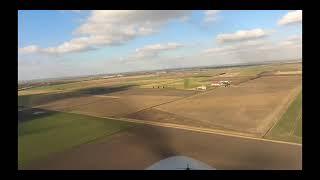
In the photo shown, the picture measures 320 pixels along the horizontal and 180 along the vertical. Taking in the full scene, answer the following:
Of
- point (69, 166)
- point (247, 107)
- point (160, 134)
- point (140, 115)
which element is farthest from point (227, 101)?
point (69, 166)

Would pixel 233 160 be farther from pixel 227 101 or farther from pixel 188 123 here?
pixel 227 101

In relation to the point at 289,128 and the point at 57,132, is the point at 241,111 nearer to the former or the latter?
the point at 289,128

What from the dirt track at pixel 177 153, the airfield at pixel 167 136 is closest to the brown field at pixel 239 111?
the airfield at pixel 167 136

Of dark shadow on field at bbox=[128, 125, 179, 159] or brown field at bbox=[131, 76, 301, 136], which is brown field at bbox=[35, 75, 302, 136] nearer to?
brown field at bbox=[131, 76, 301, 136]

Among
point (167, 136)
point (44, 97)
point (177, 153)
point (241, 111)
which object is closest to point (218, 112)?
point (241, 111)

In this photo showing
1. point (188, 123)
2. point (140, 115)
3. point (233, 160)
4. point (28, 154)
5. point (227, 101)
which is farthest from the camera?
point (227, 101)

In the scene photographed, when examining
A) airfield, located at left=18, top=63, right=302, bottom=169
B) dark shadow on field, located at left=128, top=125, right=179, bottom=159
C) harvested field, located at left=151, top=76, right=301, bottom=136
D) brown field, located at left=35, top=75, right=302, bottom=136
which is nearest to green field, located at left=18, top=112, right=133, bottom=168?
airfield, located at left=18, top=63, right=302, bottom=169
